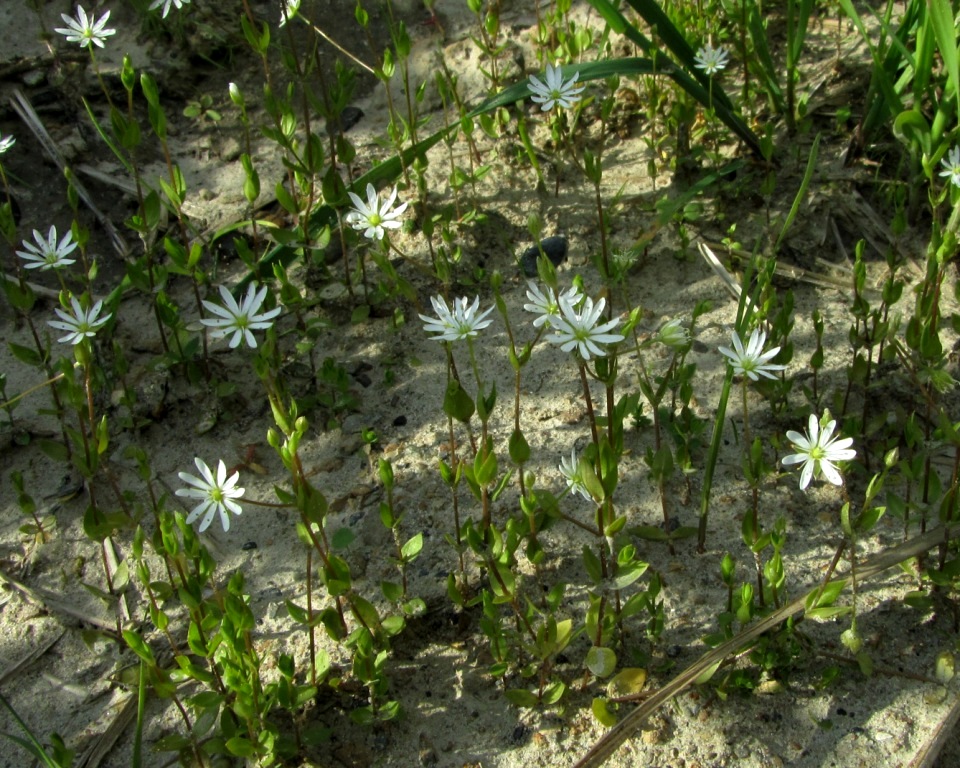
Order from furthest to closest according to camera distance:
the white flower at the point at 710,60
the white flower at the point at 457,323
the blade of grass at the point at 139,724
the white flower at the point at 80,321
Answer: the white flower at the point at 710,60, the white flower at the point at 80,321, the white flower at the point at 457,323, the blade of grass at the point at 139,724

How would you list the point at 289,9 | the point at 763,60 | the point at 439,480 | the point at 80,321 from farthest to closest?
the point at 763,60
the point at 289,9
the point at 439,480
the point at 80,321

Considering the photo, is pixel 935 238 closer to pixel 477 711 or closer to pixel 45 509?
pixel 477 711

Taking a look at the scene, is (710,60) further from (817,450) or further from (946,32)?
(817,450)

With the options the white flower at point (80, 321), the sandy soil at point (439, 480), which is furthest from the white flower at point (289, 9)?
the white flower at point (80, 321)

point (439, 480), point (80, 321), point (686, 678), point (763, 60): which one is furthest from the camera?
point (763, 60)

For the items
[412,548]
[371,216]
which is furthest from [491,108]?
[412,548]

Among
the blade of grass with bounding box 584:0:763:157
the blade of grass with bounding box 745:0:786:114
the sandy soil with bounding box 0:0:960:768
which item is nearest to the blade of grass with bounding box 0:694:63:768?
the sandy soil with bounding box 0:0:960:768

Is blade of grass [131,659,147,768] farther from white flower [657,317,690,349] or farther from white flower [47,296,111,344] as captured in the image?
white flower [657,317,690,349]

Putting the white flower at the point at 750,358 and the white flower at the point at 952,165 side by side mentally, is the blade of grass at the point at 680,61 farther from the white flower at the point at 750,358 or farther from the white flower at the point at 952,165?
the white flower at the point at 750,358
